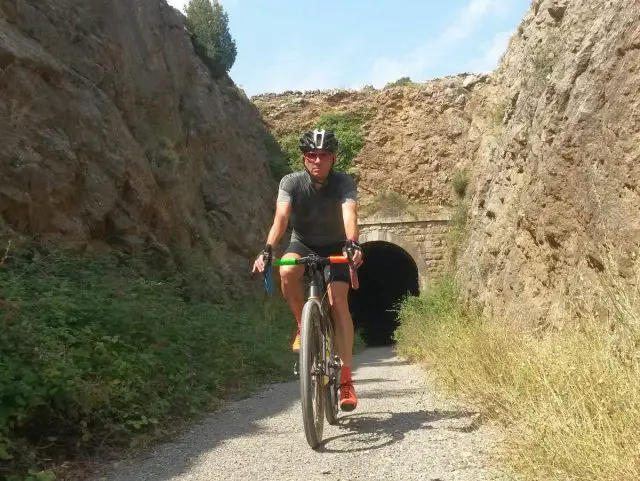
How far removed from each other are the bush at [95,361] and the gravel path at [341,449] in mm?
373

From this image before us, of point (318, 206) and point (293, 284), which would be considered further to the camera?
point (318, 206)

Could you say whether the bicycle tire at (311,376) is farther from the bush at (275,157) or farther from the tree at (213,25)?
the tree at (213,25)

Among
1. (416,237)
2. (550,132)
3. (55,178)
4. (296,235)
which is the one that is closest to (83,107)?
(55,178)

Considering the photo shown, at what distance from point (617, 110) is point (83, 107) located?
22.9 feet

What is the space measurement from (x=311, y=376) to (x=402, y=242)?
1461 cm

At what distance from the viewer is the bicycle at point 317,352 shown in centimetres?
343

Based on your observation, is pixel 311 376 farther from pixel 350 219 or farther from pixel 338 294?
pixel 350 219

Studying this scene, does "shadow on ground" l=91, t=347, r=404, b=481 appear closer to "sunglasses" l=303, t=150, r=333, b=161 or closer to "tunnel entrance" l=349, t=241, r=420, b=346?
"sunglasses" l=303, t=150, r=333, b=161

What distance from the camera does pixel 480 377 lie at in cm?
441

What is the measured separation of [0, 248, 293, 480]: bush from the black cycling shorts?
1.52m

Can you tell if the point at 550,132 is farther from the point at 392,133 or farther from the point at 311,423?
the point at 392,133

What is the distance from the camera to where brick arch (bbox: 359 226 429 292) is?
702 inches

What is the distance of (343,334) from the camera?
4.16 m

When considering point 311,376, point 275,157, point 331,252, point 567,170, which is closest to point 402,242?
point 275,157
